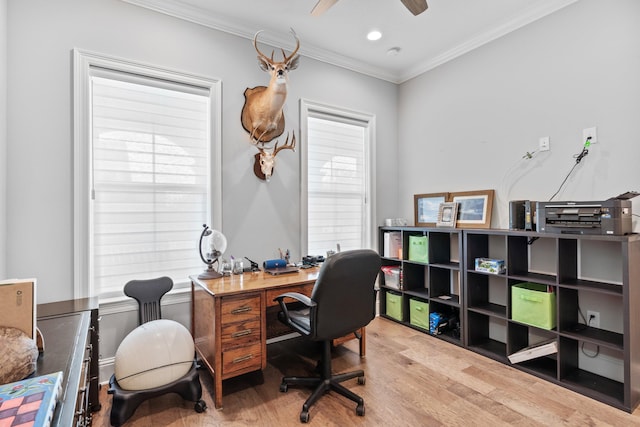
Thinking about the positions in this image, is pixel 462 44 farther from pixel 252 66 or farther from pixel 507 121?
pixel 252 66

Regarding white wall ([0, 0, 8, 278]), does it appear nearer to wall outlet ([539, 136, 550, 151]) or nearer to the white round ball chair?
the white round ball chair

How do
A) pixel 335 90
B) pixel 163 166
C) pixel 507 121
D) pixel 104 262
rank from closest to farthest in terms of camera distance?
pixel 104 262 < pixel 163 166 < pixel 507 121 < pixel 335 90

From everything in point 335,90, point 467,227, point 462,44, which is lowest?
point 467,227

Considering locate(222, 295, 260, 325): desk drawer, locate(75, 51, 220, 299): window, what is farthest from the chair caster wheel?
locate(75, 51, 220, 299): window

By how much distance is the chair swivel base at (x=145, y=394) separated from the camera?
72.4 inches

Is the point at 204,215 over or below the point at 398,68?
below

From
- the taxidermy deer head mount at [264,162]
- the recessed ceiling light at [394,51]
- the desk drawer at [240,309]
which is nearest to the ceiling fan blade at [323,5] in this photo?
the taxidermy deer head mount at [264,162]

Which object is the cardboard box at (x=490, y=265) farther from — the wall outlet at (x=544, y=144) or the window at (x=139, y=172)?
the window at (x=139, y=172)

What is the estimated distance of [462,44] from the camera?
10.4 ft

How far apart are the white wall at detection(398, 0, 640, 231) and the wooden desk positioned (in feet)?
6.74

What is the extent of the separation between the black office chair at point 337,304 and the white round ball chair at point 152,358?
0.69m

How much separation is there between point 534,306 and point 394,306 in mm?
1437

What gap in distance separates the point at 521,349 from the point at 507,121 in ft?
6.51

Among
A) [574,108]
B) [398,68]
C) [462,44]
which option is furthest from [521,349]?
[398,68]
